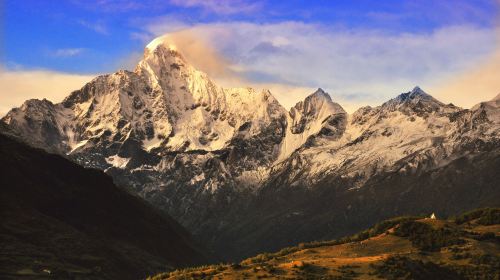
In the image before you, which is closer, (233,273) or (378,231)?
(233,273)

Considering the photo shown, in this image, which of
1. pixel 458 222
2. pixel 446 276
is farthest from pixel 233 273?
pixel 458 222

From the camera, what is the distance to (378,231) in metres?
190

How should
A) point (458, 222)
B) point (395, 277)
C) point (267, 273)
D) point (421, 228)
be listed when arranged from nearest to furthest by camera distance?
point (395, 277)
point (267, 273)
point (421, 228)
point (458, 222)

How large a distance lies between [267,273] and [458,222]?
51.8m

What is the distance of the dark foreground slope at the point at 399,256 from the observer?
14662cm

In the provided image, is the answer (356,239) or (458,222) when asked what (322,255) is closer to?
(356,239)

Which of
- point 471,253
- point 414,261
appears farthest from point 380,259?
point 471,253

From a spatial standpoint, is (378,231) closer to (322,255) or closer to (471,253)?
(322,255)

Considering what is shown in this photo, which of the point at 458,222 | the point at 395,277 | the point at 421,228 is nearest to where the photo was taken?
the point at 395,277

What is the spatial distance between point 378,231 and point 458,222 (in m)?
15.1

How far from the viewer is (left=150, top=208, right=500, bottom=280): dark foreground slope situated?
146625 mm

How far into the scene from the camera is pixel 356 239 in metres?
189

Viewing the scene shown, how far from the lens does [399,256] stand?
152 m

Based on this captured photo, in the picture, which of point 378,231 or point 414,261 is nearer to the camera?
point 414,261
